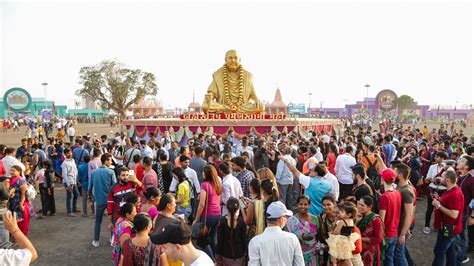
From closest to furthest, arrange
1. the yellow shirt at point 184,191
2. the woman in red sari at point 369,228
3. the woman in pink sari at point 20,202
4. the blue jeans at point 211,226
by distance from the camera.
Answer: the woman in red sari at point 369,228 → the blue jeans at point 211,226 → the yellow shirt at point 184,191 → the woman in pink sari at point 20,202

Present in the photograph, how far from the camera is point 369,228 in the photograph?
390cm

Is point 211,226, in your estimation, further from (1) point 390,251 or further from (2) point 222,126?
(2) point 222,126

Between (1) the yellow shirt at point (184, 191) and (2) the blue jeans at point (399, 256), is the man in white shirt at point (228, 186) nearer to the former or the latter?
(1) the yellow shirt at point (184, 191)

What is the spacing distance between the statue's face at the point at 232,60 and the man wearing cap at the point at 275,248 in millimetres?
18083

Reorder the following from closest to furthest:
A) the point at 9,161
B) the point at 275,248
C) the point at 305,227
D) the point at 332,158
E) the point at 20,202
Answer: the point at 275,248 → the point at 305,227 → the point at 20,202 → the point at 9,161 → the point at 332,158

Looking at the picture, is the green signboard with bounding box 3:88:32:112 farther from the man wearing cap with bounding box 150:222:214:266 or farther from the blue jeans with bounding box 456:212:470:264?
the man wearing cap with bounding box 150:222:214:266

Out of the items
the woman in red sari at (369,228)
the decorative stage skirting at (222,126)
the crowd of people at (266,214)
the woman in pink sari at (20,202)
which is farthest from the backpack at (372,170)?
the decorative stage skirting at (222,126)

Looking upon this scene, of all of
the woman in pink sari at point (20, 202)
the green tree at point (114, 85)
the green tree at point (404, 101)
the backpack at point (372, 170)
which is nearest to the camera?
the woman in pink sari at point (20, 202)

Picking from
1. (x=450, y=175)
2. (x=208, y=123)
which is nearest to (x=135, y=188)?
(x=450, y=175)

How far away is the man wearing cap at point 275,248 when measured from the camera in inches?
120

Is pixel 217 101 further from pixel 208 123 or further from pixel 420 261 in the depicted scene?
pixel 420 261

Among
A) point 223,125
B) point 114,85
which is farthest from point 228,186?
point 114,85

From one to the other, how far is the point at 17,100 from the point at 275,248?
69951mm

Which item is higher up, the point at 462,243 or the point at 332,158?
the point at 332,158
